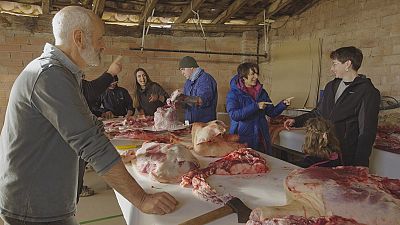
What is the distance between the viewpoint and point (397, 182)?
1603mm

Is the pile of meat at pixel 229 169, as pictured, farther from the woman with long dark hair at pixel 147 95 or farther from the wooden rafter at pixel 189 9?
the wooden rafter at pixel 189 9

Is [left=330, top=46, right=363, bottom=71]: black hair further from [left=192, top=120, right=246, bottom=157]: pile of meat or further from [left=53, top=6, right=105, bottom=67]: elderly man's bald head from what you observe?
[left=53, top=6, right=105, bottom=67]: elderly man's bald head

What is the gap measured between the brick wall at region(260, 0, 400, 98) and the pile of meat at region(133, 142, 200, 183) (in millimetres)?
4117

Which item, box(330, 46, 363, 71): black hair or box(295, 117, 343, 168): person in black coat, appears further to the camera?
box(330, 46, 363, 71): black hair

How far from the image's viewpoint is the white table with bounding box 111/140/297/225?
5.08 ft

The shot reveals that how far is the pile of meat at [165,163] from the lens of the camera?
2.01m

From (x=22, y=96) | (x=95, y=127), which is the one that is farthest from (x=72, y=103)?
(x=22, y=96)

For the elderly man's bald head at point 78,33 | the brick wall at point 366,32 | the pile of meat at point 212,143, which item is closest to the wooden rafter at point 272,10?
the brick wall at point 366,32

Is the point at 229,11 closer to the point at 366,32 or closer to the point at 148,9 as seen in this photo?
the point at 148,9

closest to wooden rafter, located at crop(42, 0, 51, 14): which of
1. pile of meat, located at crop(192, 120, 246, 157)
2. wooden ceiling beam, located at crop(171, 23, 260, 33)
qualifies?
wooden ceiling beam, located at crop(171, 23, 260, 33)

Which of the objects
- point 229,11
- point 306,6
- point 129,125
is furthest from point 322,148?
point 306,6

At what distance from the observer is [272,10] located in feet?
22.9

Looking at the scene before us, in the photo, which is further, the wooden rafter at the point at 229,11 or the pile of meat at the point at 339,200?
the wooden rafter at the point at 229,11

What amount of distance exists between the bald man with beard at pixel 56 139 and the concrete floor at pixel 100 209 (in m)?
2.40
